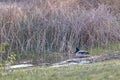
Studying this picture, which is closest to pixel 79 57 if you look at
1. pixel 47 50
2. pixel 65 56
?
pixel 65 56

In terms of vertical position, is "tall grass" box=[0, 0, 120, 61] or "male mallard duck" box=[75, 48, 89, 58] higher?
"tall grass" box=[0, 0, 120, 61]

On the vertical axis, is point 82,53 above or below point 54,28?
below

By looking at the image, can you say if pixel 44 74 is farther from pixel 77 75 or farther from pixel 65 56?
pixel 65 56

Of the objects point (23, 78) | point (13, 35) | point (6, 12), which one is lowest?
point (23, 78)

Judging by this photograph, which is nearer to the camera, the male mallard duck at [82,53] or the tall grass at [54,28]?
the male mallard duck at [82,53]

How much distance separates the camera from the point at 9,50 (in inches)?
463

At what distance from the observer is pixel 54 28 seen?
12.8 metres

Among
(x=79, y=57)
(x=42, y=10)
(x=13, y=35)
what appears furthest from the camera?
(x=42, y=10)

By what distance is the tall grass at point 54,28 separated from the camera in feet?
40.1

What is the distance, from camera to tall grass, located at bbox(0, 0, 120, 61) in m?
12.2

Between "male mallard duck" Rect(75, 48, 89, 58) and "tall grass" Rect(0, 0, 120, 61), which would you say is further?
"tall grass" Rect(0, 0, 120, 61)

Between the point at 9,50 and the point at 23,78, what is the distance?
14.4 ft

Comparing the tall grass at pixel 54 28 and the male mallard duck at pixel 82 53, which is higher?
the tall grass at pixel 54 28

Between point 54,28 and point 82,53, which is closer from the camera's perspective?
point 82,53
